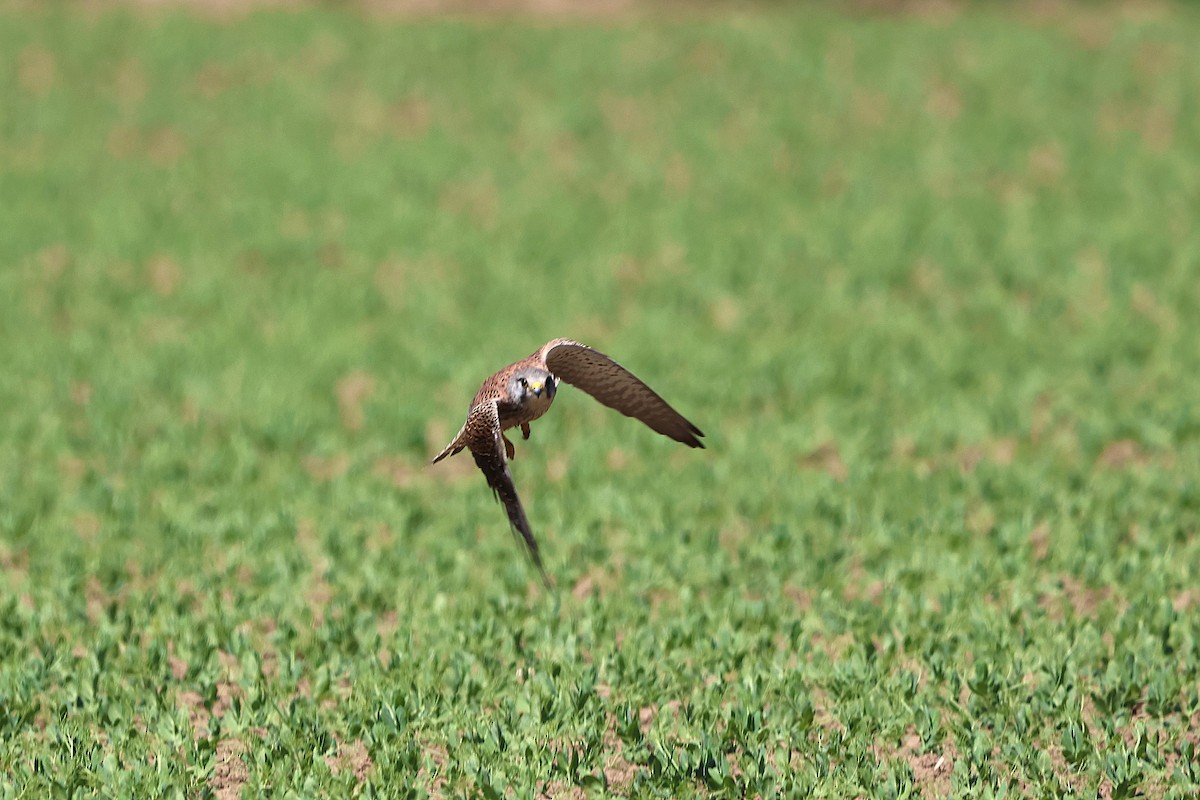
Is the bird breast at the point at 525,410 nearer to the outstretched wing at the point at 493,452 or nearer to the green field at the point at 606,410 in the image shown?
the outstretched wing at the point at 493,452

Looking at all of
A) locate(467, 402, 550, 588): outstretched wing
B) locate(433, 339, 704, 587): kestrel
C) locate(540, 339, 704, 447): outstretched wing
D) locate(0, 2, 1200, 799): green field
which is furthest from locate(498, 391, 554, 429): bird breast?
locate(0, 2, 1200, 799): green field

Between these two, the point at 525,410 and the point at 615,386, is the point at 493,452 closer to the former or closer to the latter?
the point at 525,410

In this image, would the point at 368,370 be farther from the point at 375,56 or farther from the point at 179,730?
the point at 375,56

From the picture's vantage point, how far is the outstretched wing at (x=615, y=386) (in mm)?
5719

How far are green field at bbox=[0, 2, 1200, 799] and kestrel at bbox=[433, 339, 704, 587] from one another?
5.28ft

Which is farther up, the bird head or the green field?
the bird head

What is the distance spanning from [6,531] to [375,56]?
13.4 meters

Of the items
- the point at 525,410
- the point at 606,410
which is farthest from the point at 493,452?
the point at 606,410

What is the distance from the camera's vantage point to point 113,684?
293 inches

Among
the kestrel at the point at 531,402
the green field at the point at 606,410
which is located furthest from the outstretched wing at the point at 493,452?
the green field at the point at 606,410

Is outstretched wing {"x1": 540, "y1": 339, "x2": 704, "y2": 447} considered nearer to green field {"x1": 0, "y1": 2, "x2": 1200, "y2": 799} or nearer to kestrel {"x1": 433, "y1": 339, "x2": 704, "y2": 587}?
kestrel {"x1": 433, "y1": 339, "x2": 704, "y2": 587}

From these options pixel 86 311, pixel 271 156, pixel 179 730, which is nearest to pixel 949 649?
pixel 179 730

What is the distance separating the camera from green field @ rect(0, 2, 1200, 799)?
7.08 meters

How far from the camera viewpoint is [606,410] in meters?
12.2
